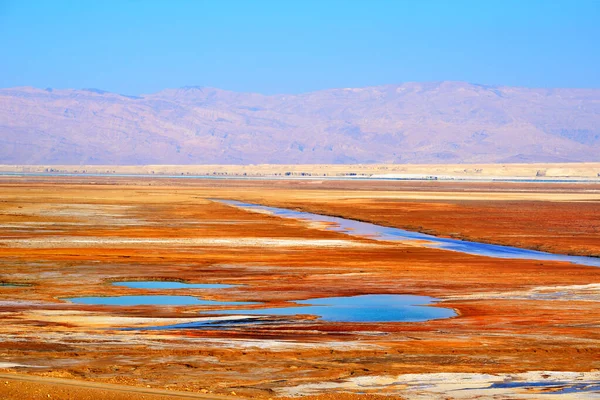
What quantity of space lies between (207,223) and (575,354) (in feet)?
121

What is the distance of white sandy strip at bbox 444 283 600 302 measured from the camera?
75.9ft

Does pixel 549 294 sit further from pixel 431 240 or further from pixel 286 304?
pixel 431 240

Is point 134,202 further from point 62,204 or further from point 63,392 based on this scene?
point 63,392

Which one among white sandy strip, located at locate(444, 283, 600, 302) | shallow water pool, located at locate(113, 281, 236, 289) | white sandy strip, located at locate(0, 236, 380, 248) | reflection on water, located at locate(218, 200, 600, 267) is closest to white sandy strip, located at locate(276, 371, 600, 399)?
white sandy strip, located at locate(444, 283, 600, 302)

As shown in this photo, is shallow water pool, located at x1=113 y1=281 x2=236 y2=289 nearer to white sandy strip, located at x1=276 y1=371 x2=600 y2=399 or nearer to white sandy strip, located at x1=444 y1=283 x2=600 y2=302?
white sandy strip, located at x1=444 y1=283 x2=600 y2=302

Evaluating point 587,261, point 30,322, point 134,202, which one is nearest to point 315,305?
point 30,322

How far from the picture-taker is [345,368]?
13.7m

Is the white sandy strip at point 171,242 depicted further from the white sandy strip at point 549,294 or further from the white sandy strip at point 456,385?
the white sandy strip at point 456,385

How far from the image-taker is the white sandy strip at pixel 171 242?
36.6 m

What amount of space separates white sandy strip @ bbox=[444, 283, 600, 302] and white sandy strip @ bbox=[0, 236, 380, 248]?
14.7m

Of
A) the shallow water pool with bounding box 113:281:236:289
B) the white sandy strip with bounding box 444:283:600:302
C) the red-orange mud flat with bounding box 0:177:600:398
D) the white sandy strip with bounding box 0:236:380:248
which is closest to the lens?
the red-orange mud flat with bounding box 0:177:600:398

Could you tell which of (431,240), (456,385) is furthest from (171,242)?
(456,385)

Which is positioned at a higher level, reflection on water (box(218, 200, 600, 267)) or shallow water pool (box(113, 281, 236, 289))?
Answer: shallow water pool (box(113, 281, 236, 289))

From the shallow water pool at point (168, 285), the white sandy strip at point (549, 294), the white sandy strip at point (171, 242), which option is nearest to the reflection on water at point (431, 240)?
the white sandy strip at point (171, 242)
